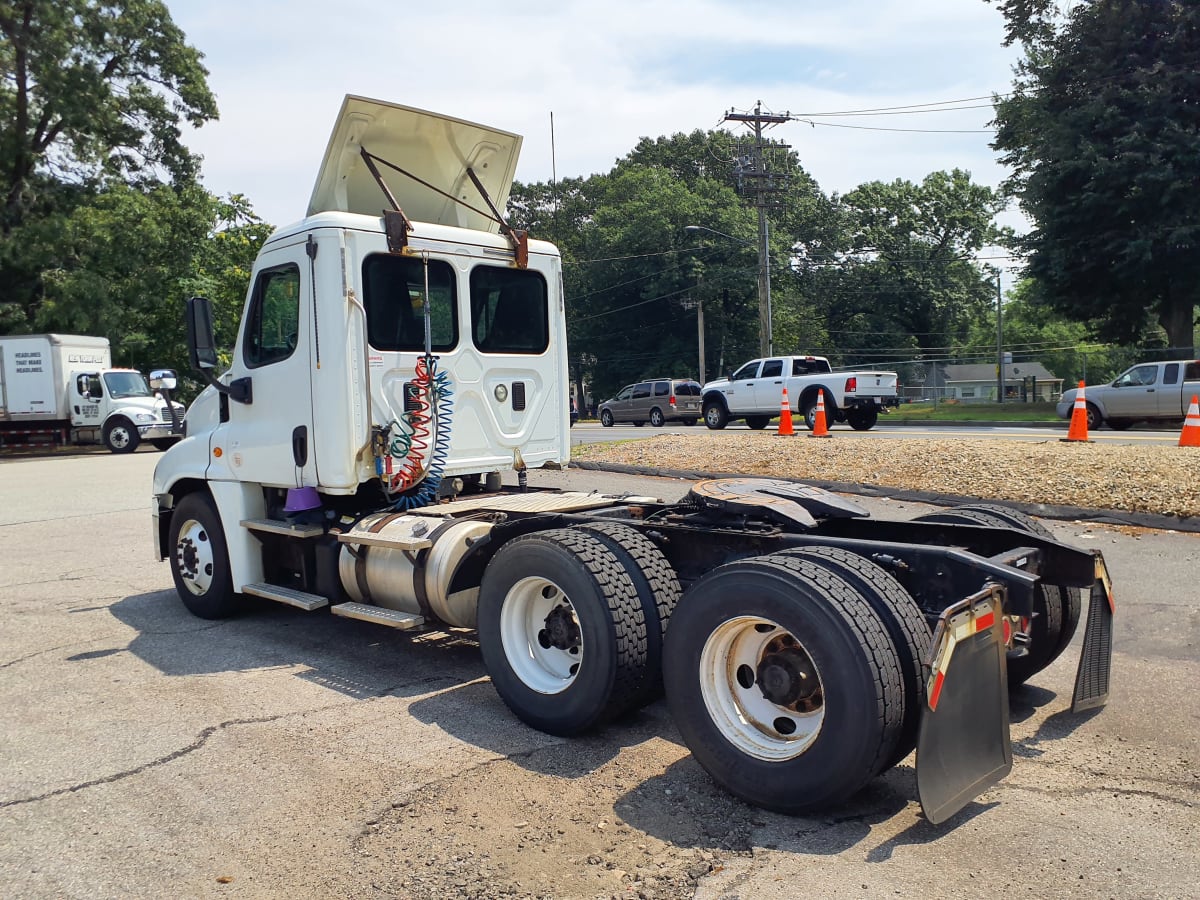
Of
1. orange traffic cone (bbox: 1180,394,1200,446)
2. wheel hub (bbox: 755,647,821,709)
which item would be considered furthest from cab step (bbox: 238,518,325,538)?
orange traffic cone (bbox: 1180,394,1200,446)

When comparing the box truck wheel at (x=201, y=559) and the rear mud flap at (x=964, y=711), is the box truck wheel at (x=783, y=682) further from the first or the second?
the box truck wheel at (x=201, y=559)

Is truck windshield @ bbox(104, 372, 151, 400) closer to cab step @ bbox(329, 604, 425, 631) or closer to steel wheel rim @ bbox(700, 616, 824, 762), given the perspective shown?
cab step @ bbox(329, 604, 425, 631)

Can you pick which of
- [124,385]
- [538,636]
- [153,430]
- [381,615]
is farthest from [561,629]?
[124,385]

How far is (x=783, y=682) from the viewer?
3.66 metres

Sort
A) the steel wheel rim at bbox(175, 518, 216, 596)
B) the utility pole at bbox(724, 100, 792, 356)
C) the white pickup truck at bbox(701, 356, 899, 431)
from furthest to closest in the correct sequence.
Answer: the utility pole at bbox(724, 100, 792, 356) < the white pickup truck at bbox(701, 356, 899, 431) < the steel wheel rim at bbox(175, 518, 216, 596)

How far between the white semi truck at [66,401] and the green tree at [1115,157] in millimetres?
26995

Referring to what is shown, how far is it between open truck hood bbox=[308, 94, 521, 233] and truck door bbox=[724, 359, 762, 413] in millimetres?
19852

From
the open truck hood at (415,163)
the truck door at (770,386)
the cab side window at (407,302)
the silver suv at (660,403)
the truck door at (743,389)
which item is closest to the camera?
the cab side window at (407,302)

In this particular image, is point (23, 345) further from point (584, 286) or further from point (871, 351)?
point (871, 351)

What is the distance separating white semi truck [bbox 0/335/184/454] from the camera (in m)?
27.5

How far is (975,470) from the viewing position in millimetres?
11008

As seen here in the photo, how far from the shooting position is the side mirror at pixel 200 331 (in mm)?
6164

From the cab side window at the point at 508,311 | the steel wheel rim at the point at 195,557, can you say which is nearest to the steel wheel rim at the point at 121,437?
the steel wheel rim at the point at 195,557

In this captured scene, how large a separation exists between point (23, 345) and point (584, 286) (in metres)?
35.0
